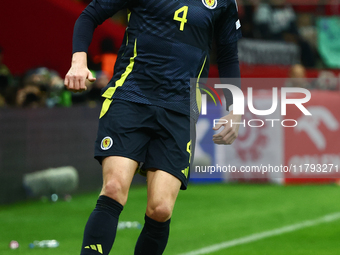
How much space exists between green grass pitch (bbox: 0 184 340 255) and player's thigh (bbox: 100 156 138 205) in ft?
7.30

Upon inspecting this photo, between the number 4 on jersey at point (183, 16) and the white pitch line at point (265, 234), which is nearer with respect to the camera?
the number 4 on jersey at point (183, 16)

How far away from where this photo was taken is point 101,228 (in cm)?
343

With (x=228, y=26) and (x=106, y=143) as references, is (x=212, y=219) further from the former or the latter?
(x=106, y=143)

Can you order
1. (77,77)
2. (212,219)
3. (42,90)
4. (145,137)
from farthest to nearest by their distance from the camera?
(42,90)
(212,219)
(145,137)
(77,77)

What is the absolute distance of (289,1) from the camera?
15.5 m

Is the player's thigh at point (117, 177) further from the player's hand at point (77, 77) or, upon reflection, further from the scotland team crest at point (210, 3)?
the scotland team crest at point (210, 3)

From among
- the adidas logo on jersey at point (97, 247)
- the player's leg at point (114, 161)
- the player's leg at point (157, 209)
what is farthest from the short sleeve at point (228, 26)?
the adidas logo on jersey at point (97, 247)

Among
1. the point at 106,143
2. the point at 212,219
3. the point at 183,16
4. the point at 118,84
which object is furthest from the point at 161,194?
the point at 212,219

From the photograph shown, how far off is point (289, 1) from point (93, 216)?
12.9 meters

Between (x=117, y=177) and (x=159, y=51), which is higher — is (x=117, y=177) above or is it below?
below

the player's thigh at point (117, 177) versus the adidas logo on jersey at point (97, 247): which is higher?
the player's thigh at point (117, 177)

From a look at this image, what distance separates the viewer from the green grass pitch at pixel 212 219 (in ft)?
19.6

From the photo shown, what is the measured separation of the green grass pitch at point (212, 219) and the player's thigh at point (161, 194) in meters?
2.01

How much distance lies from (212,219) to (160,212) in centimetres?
396
